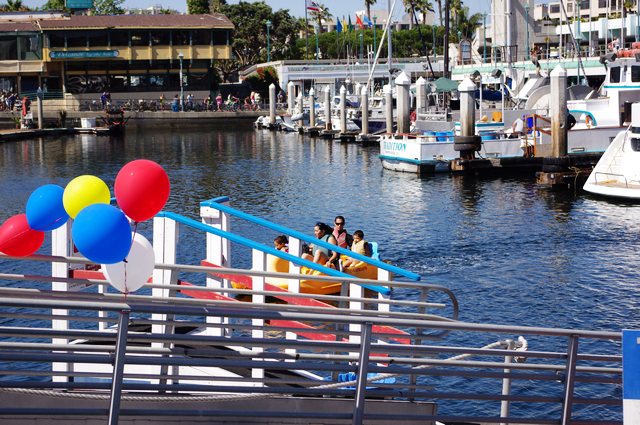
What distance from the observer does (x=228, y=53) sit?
10325 cm

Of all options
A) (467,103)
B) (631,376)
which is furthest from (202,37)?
(631,376)

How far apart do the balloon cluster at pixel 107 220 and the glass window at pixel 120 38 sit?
93732mm

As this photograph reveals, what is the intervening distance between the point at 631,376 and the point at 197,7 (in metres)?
127

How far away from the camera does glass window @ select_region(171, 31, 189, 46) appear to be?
10225 centimetres

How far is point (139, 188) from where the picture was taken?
9.64m

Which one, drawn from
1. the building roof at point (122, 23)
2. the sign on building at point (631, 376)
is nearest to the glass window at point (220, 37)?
the building roof at point (122, 23)

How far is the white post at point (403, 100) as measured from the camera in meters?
54.2

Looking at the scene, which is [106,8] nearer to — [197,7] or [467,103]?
[197,7]

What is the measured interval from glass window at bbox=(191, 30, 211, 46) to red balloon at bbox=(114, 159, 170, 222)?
94.3m

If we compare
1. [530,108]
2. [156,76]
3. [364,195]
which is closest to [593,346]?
[364,195]

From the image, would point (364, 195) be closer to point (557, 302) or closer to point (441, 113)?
point (557, 302)

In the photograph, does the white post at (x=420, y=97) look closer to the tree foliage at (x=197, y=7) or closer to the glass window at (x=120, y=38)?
the glass window at (x=120, y=38)

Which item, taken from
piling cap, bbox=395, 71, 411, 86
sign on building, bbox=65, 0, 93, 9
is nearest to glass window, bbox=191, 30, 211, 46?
sign on building, bbox=65, 0, 93, 9

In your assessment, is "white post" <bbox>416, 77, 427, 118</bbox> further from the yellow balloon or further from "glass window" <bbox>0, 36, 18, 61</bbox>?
the yellow balloon
